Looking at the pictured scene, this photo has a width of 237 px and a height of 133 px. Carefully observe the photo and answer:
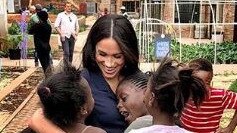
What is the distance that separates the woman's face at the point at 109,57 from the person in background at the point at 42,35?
9.22m

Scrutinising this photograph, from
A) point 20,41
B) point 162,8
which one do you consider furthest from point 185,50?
point 162,8

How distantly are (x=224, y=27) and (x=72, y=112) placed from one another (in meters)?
21.2

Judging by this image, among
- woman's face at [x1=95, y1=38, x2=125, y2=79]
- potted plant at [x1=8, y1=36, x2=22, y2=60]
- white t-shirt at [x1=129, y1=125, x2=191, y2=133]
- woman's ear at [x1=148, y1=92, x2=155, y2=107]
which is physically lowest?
potted plant at [x1=8, y1=36, x2=22, y2=60]

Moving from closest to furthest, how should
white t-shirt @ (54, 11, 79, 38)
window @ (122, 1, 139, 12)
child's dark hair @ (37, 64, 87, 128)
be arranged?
child's dark hair @ (37, 64, 87, 128)
white t-shirt @ (54, 11, 79, 38)
window @ (122, 1, 139, 12)

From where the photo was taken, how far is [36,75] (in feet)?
43.0

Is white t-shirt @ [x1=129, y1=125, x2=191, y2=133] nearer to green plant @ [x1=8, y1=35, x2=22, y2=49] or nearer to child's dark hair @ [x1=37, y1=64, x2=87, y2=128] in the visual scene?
child's dark hair @ [x1=37, y1=64, x2=87, y2=128]

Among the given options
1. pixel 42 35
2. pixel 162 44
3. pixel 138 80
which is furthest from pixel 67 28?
pixel 138 80

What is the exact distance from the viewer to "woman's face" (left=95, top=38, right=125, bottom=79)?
2.84 m

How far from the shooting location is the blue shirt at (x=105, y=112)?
9.01ft

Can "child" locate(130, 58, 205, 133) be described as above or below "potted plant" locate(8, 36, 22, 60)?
above

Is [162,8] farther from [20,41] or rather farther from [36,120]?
[36,120]

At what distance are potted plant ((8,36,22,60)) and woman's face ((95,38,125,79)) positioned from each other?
43.1ft

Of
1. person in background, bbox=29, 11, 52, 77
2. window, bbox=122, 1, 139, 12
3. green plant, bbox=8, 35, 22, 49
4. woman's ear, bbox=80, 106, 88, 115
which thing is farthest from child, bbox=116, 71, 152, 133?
window, bbox=122, 1, 139, 12

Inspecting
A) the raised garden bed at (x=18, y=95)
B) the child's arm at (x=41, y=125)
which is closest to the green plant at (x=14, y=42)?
the raised garden bed at (x=18, y=95)
